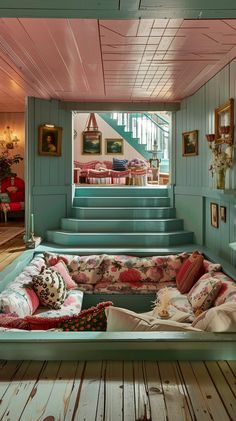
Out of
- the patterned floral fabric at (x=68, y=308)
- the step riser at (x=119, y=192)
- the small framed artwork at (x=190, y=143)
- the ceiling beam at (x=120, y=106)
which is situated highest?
the ceiling beam at (x=120, y=106)

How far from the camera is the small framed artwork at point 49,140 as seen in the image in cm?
724

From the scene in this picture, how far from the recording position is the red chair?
9.19m

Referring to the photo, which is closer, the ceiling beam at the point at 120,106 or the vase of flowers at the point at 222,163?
the vase of flowers at the point at 222,163

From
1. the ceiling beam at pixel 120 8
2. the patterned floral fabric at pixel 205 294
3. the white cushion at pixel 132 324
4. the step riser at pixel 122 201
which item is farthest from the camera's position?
the step riser at pixel 122 201

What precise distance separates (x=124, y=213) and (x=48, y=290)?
3.00 metres

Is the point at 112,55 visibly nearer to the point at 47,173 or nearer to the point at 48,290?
the point at 48,290

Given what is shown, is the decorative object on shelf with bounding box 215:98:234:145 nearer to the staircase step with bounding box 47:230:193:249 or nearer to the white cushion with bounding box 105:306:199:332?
the staircase step with bounding box 47:230:193:249

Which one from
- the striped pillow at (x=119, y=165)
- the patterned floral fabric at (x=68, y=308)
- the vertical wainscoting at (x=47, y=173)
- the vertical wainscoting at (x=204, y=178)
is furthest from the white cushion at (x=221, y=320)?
the striped pillow at (x=119, y=165)

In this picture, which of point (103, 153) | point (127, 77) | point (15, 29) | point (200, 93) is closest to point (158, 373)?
point (15, 29)

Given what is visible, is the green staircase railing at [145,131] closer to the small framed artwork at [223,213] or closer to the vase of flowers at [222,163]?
the small framed artwork at [223,213]

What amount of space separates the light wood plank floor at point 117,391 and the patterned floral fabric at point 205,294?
7.67 ft

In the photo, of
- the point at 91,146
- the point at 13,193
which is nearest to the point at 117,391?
the point at 13,193

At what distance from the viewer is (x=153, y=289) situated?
5.78 meters

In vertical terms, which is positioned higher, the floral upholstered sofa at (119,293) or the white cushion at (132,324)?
the white cushion at (132,324)
